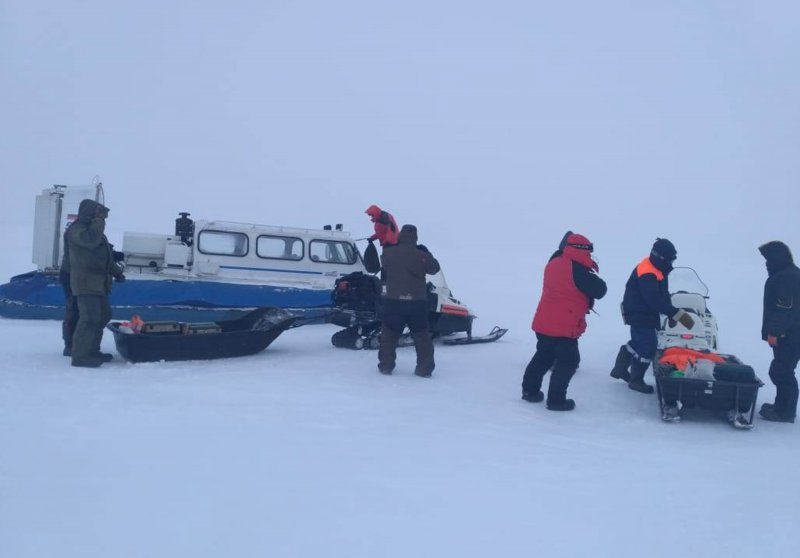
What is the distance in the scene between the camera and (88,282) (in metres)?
7.74

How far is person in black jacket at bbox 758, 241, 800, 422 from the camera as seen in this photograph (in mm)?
6754

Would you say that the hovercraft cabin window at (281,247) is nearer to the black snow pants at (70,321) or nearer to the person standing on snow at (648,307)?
the black snow pants at (70,321)

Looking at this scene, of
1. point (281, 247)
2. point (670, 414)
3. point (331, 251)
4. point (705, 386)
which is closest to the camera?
point (705, 386)

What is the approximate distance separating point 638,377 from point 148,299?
7701mm

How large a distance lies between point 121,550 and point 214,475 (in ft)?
3.31

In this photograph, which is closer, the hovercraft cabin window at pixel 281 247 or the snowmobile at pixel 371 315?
the snowmobile at pixel 371 315

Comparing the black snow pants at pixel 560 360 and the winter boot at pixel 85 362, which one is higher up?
the black snow pants at pixel 560 360

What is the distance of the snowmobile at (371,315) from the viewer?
991 cm

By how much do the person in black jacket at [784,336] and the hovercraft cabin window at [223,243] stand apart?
28.3 feet

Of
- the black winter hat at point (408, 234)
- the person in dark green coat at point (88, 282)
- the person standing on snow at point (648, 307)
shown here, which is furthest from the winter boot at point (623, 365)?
the person in dark green coat at point (88, 282)

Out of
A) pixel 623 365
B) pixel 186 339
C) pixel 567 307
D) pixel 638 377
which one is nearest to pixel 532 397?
pixel 567 307

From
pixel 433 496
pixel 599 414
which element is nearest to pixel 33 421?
pixel 433 496

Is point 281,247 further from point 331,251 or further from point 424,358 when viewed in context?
point 424,358

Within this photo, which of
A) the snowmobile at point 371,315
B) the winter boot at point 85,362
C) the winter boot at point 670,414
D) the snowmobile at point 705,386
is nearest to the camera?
the snowmobile at point 705,386
